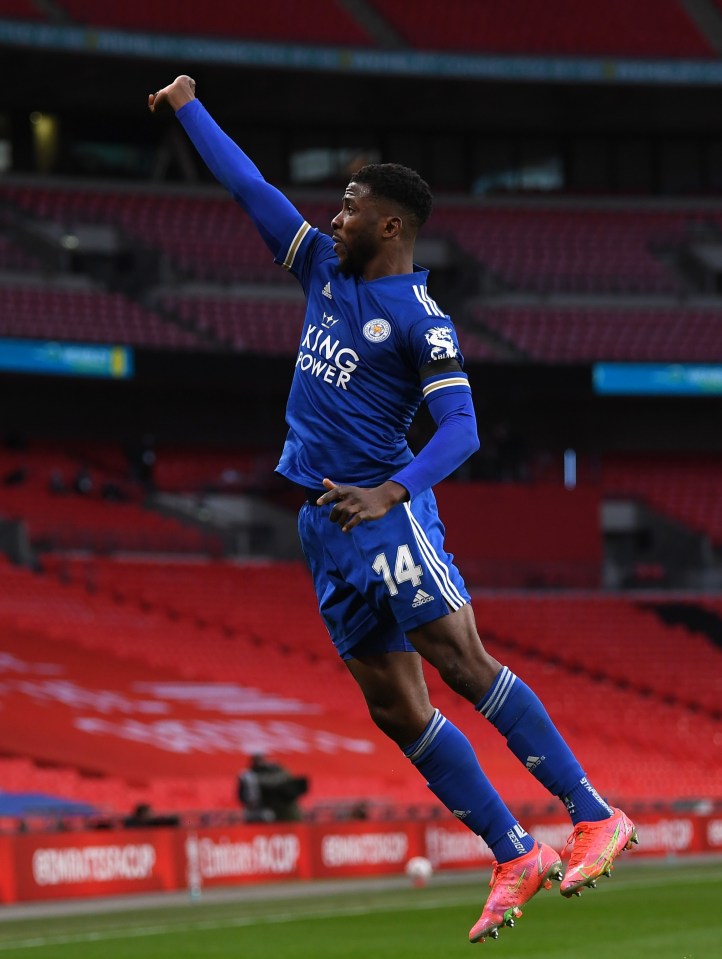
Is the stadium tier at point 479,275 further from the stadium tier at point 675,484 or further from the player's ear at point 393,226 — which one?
the player's ear at point 393,226

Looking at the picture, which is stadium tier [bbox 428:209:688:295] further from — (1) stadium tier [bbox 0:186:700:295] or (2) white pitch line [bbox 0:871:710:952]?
(2) white pitch line [bbox 0:871:710:952]

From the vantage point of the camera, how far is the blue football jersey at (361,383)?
6250 mm

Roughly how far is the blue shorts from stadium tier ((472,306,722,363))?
32.4 metres

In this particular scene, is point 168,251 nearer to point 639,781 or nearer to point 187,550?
point 187,550

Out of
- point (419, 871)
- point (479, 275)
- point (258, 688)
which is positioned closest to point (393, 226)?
point (419, 871)

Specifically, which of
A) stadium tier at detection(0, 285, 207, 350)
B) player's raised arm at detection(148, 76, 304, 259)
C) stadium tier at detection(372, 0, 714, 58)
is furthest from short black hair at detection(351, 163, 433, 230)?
stadium tier at detection(372, 0, 714, 58)

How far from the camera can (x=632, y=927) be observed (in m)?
13.9

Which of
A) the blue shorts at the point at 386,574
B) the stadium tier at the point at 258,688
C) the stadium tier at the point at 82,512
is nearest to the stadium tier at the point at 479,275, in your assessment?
the stadium tier at the point at 82,512

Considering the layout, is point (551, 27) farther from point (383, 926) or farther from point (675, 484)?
point (383, 926)

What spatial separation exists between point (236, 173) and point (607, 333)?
3391cm

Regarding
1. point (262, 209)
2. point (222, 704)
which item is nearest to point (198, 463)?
point (222, 704)

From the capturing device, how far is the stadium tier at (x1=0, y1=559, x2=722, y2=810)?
24453 mm

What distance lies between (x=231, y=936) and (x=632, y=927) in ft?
10.9

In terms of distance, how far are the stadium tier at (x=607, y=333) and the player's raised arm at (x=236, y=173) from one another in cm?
3184
